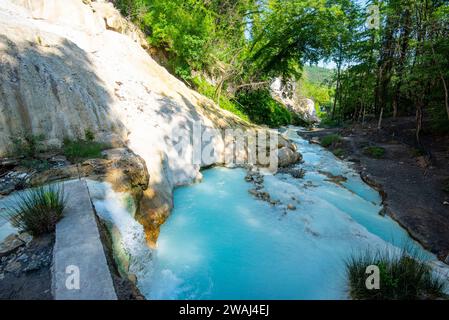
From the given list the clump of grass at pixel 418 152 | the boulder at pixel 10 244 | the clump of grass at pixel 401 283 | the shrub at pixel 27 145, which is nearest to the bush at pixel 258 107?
the clump of grass at pixel 418 152

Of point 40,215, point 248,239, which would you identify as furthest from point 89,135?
point 248,239

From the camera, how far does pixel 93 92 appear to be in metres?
6.28

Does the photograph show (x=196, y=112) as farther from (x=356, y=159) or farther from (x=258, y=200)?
(x=356, y=159)

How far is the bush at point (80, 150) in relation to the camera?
4730 millimetres

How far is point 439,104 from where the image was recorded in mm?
12133

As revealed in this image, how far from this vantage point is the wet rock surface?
2249mm

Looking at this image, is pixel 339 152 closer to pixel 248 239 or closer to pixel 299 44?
pixel 299 44

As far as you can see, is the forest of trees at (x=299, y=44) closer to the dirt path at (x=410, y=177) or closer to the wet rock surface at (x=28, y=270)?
the dirt path at (x=410, y=177)

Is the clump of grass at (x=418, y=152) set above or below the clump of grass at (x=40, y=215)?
below

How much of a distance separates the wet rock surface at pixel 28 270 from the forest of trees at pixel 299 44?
37.6 ft

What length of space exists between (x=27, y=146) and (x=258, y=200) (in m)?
5.11

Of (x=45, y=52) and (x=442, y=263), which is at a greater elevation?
(x=45, y=52)
